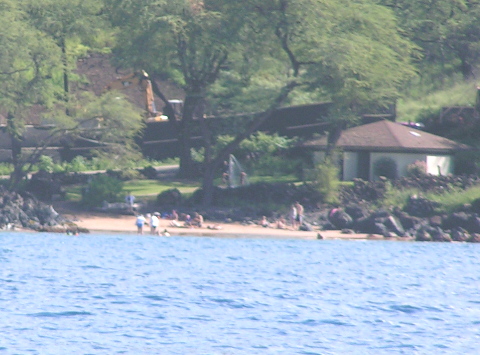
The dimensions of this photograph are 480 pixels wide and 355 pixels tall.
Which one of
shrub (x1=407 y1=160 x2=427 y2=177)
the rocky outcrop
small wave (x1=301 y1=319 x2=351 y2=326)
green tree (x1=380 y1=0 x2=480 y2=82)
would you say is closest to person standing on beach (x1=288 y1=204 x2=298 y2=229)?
shrub (x1=407 y1=160 x2=427 y2=177)

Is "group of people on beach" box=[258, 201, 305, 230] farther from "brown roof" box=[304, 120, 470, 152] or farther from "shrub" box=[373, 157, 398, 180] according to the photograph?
"brown roof" box=[304, 120, 470, 152]

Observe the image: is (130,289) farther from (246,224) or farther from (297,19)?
(297,19)

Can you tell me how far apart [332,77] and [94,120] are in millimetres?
12229

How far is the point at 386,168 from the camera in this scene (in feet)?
161

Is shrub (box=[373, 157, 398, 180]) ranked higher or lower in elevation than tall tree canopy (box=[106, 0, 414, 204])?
lower

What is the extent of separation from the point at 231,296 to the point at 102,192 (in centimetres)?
2081

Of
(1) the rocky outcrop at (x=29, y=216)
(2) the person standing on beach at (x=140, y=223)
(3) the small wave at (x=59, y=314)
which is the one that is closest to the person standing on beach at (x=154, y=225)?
(2) the person standing on beach at (x=140, y=223)

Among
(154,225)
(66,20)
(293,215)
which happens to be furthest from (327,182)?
(66,20)

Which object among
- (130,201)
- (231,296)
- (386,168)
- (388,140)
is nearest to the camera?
(231,296)

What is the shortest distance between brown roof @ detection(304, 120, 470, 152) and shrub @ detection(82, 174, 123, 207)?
37.5 feet

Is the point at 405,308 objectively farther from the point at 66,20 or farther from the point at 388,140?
the point at 66,20

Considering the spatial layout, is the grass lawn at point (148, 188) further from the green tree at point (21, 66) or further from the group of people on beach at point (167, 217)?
the group of people on beach at point (167, 217)

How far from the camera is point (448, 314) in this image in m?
23.9

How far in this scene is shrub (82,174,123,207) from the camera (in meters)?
45.4
